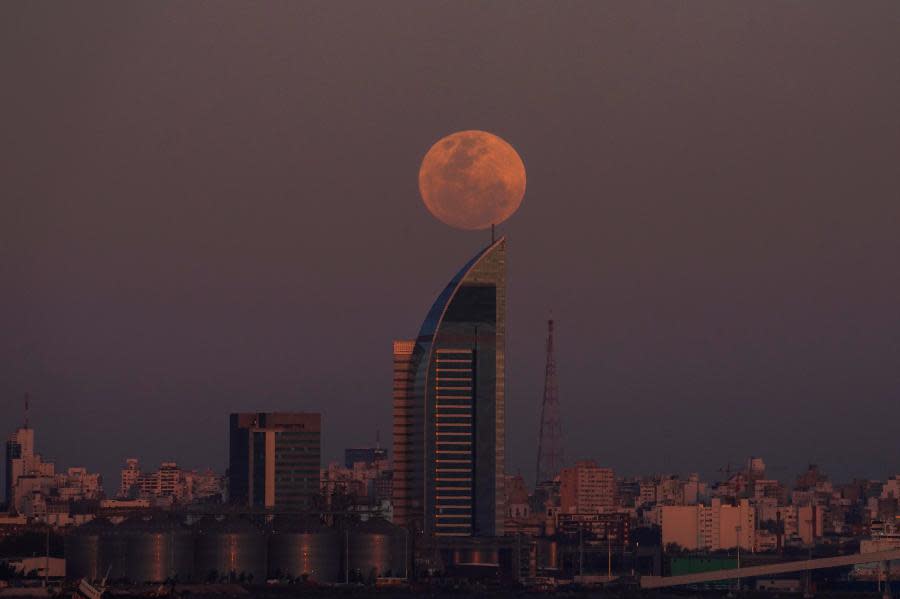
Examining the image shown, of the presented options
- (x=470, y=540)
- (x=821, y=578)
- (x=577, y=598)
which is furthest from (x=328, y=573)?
(x=821, y=578)

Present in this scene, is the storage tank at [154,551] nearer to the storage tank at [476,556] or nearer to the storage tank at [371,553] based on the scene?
the storage tank at [371,553]

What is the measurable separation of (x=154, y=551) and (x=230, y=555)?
5.27 m

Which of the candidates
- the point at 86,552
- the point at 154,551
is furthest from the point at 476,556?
the point at 86,552

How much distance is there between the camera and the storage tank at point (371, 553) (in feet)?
529

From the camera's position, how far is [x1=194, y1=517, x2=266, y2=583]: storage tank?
156750 millimetres

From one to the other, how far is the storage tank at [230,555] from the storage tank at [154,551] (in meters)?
0.92

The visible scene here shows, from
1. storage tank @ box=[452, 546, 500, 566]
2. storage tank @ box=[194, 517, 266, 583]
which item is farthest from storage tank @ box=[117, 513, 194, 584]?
storage tank @ box=[452, 546, 500, 566]

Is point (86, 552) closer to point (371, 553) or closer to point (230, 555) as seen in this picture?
point (230, 555)

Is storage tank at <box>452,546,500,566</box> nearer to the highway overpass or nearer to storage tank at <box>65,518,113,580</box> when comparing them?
the highway overpass

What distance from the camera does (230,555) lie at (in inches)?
6216

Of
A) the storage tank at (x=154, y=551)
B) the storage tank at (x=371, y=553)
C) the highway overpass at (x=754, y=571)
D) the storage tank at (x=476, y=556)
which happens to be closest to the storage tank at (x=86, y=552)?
the storage tank at (x=154, y=551)

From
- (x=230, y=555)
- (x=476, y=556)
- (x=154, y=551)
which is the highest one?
(x=154, y=551)

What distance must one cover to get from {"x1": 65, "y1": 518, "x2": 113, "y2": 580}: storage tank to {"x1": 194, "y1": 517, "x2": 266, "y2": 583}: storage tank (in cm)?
663

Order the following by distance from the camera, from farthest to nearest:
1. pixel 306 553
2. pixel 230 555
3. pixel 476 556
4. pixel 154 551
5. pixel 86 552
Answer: pixel 476 556 → pixel 306 553 → pixel 230 555 → pixel 86 552 → pixel 154 551
